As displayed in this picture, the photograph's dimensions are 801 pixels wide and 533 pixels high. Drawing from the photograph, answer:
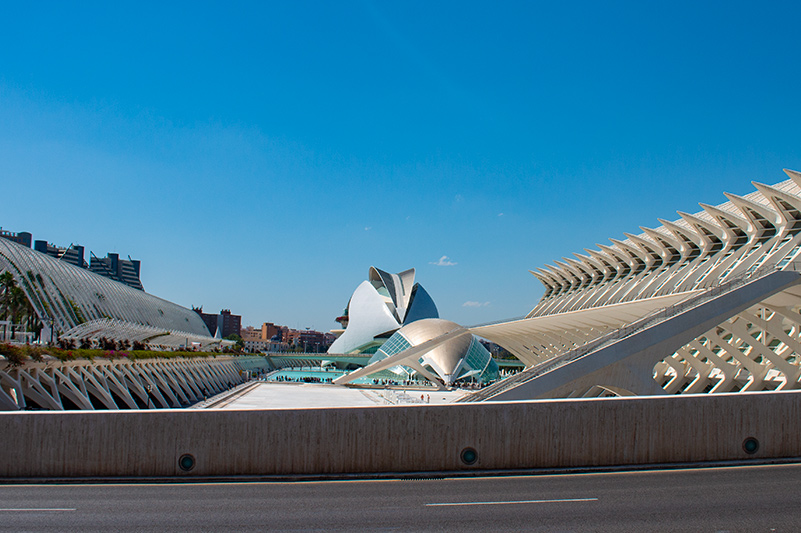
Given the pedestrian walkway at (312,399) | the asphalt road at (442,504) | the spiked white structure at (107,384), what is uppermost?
the asphalt road at (442,504)

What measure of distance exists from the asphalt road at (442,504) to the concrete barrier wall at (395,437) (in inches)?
16.9

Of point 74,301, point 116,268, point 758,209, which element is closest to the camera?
point 758,209

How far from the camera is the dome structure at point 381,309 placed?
10344cm

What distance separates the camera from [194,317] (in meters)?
124

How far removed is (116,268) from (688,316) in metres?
186

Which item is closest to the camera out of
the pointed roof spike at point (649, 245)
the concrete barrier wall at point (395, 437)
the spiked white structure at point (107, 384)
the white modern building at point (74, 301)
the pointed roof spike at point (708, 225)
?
the concrete barrier wall at point (395, 437)

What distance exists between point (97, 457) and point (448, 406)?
19.4 ft

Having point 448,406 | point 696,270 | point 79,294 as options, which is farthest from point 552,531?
point 79,294

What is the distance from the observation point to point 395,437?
1019 centimetres

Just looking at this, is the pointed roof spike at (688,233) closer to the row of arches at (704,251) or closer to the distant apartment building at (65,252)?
the row of arches at (704,251)

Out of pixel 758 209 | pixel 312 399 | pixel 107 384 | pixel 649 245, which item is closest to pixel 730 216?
pixel 758 209

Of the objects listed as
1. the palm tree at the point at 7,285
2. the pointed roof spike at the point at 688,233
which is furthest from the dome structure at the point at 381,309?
the pointed roof spike at the point at 688,233

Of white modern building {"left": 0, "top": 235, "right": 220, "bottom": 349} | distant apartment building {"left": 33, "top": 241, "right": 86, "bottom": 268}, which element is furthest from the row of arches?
distant apartment building {"left": 33, "top": 241, "right": 86, "bottom": 268}

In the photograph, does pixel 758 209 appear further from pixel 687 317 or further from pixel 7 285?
pixel 7 285
